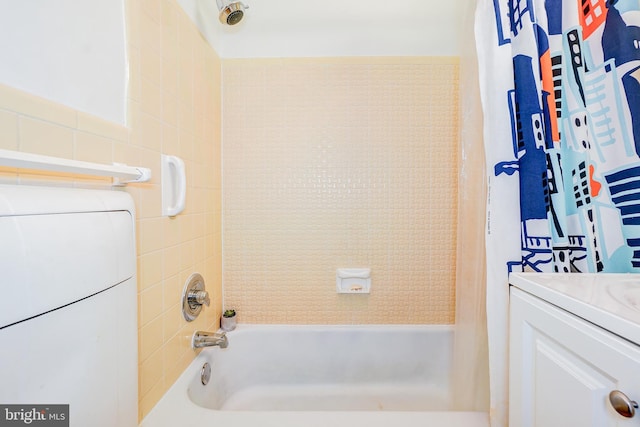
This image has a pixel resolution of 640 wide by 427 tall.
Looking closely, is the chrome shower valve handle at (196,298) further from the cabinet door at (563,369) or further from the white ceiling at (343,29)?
the white ceiling at (343,29)

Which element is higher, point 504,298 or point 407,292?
point 504,298

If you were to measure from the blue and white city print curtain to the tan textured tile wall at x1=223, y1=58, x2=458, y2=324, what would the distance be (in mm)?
636

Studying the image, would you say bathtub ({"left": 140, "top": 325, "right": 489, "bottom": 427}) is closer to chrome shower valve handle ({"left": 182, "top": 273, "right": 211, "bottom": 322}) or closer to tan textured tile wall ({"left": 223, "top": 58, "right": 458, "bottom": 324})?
tan textured tile wall ({"left": 223, "top": 58, "right": 458, "bottom": 324})

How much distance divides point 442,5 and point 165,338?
201 cm

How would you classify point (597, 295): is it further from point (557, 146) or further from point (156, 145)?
point (156, 145)

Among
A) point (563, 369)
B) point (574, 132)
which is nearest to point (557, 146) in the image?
point (574, 132)

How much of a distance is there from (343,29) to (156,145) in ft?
3.87

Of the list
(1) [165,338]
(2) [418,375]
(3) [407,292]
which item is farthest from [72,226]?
(2) [418,375]

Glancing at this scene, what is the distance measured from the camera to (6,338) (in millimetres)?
385

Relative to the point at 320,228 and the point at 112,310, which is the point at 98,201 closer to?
the point at 112,310

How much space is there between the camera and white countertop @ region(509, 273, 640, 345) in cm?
45

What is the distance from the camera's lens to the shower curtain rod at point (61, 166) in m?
0.40

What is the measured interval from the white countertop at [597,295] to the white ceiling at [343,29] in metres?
1.28

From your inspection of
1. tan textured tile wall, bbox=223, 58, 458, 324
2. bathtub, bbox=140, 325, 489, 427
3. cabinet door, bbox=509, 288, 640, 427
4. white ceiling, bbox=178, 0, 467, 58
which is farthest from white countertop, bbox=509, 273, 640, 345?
white ceiling, bbox=178, 0, 467, 58
